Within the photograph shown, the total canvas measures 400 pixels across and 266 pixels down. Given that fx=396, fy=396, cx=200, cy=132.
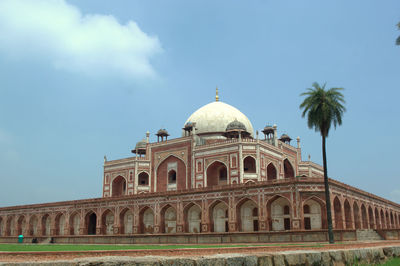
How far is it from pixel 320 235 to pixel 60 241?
2440 centimetres

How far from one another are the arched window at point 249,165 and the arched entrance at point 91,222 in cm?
1687

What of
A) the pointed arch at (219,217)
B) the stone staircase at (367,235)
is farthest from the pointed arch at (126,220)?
the stone staircase at (367,235)

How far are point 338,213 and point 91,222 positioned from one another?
84.4 feet

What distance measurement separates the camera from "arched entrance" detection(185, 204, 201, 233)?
34.2 m

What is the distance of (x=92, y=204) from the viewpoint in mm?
40656

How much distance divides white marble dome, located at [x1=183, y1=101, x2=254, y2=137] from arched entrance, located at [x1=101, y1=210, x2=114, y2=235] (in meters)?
13.9

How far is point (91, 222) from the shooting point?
42688mm

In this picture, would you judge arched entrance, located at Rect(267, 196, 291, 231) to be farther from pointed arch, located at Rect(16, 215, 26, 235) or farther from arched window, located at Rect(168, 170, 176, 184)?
pointed arch, located at Rect(16, 215, 26, 235)

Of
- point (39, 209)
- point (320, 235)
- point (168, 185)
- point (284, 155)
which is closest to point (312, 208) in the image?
point (320, 235)

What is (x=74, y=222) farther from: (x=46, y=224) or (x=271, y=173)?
(x=271, y=173)

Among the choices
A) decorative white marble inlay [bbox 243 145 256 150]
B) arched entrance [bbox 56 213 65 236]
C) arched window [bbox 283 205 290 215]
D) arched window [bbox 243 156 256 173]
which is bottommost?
arched entrance [bbox 56 213 65 236]

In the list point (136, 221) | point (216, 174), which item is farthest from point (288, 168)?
point (136, 221)

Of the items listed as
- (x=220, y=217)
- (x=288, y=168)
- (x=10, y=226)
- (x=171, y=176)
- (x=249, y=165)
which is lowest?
(x=10, y=226)

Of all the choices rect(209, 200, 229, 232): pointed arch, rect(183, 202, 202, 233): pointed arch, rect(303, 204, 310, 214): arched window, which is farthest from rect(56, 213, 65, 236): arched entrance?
rect(303, 204, 310, 214): arched window
